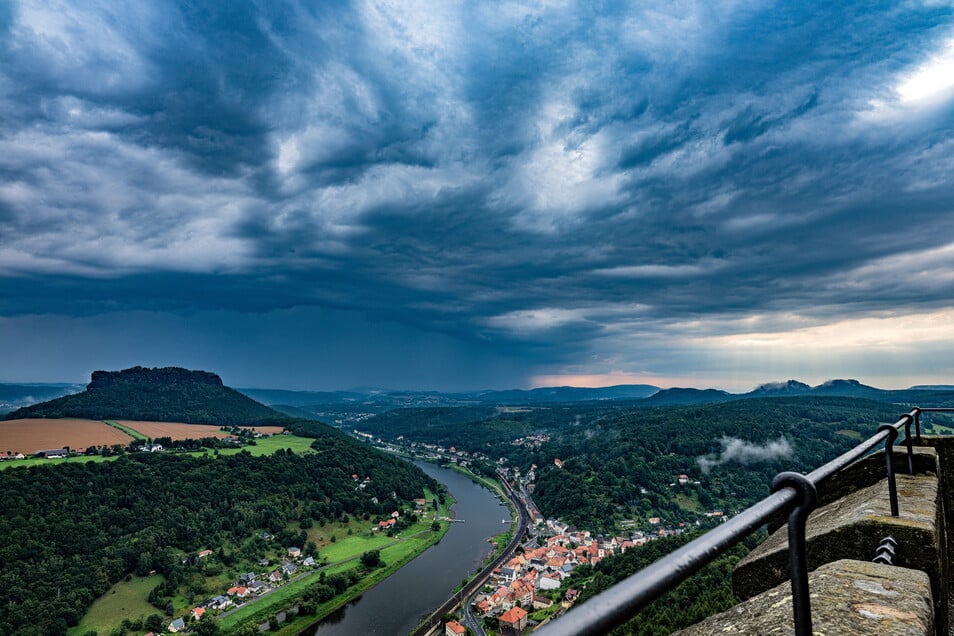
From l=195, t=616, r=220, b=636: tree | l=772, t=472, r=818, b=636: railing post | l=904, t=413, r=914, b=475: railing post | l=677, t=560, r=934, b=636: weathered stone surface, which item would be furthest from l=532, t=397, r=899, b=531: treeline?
l=772, t=472, r=818, b=636: railing post

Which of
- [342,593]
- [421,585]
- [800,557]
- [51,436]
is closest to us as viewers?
[800,557]

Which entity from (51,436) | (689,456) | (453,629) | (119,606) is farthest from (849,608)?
(689,456)

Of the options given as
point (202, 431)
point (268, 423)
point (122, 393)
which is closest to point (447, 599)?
point (202, 431)

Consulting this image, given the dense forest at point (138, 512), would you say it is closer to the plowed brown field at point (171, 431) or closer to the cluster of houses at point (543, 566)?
the plowed brown field at point (171, 431)

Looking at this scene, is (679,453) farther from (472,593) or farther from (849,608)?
(849,608)

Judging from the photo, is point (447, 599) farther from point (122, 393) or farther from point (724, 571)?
point (122, 393)
